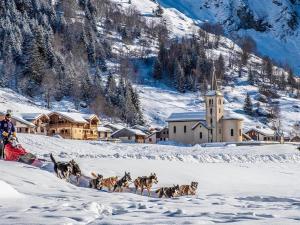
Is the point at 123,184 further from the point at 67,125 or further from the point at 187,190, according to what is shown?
the point at 67,125

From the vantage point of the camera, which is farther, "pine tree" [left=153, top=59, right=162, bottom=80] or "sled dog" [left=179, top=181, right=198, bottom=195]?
"pine tree" [left=153, top=59, right=162, bottom=80]

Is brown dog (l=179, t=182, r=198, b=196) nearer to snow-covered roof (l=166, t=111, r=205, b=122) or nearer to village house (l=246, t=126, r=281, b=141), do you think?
snow-covered roof (l=166, t=111, r=205, b=122)

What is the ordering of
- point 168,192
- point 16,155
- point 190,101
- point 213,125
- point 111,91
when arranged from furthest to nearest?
point 190,101 → point 111,91 → point 213,125 → point 16,155 → point 168,192

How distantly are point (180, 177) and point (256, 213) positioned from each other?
11285 millimetres

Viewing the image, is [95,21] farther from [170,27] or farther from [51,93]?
[51,93]

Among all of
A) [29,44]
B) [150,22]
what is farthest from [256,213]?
[150,22]

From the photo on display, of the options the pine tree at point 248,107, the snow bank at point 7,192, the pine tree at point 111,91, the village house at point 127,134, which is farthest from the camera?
the pine tree at point 248,107

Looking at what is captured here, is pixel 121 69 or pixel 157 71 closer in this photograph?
pixel 121 69

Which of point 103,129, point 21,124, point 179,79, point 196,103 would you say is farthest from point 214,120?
point 179,79

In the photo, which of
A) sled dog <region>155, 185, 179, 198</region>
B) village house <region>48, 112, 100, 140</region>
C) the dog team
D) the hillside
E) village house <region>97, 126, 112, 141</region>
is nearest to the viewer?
sled dog <region>155, 185, 179, 198</region>

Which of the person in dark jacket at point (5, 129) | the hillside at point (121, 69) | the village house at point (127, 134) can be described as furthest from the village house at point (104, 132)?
the person in dark jacket at point (5, 129)

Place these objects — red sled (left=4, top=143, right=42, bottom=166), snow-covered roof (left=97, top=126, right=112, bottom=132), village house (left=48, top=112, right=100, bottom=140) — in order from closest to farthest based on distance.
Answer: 1. red sled (left=4, top=143, right=42, bottom=166)
2. village house (left=48, top=112, right=100, bottom=140)
3. snow-covered roof (left=97, top=126, right=112, bottom=132)

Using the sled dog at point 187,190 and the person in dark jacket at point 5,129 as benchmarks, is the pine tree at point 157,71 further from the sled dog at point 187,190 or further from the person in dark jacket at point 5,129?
the sled dog at point 187,190

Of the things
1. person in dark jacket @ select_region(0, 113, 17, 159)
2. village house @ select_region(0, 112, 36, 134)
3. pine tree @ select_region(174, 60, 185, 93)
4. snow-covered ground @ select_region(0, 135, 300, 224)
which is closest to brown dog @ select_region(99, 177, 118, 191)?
snow-covered ground @ select_region(0, 135, 300, 224)
